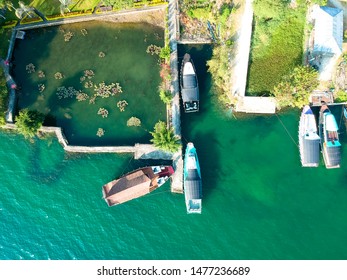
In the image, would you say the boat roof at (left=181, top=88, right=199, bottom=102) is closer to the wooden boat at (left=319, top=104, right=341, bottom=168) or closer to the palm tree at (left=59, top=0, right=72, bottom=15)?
the wooden boat at (left=319, top=104, right=341, bottom=168)

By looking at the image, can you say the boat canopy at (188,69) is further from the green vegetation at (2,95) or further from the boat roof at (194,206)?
the green vegetation at (2,95)

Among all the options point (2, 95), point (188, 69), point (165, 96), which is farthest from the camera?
point (188, 69)

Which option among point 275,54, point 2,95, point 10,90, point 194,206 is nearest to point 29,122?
point 2,95

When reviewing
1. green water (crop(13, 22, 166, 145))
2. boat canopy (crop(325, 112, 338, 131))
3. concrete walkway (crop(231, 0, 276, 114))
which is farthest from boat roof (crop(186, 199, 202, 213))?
boat canopy (crop(325, 112, 338, 131))

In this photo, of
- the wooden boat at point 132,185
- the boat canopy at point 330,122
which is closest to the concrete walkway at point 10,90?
the wooden boat at point 132,185

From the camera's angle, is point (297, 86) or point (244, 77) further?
point (244, 77)

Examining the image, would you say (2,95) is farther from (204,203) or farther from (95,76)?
(204,203)
